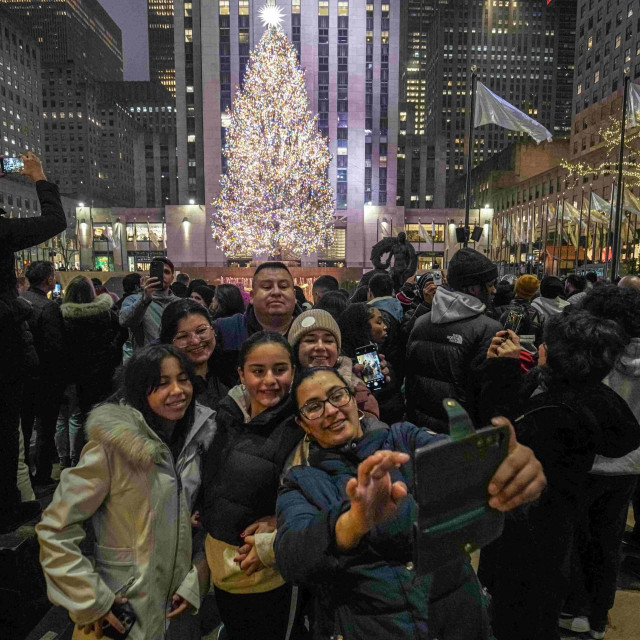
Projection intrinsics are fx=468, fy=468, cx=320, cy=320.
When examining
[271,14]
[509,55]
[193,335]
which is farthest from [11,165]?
[509,55]

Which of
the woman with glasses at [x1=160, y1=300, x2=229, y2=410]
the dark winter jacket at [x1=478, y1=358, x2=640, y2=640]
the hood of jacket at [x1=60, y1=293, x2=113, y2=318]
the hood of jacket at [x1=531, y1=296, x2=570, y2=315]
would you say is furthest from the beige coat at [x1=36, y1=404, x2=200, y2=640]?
the hood of jacket at [x1=531, y1=296, x2=570, y2=315]

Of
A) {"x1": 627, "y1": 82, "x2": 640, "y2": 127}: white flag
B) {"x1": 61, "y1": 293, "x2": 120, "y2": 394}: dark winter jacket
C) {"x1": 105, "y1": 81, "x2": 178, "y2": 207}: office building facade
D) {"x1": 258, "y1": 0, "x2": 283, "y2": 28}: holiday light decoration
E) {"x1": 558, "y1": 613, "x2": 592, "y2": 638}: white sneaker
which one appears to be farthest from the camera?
{"x1": 105, "y1": 81, "x2": 178, "y2": 207}: office building facade

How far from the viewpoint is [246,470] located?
85.7 inches

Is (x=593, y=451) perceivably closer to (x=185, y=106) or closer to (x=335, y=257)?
(x=335, y=257)

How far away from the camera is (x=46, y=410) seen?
503 centimetres

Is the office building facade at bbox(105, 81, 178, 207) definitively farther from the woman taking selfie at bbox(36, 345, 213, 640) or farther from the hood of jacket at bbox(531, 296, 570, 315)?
the woman taking selfie at bbox(36, 345, 213, 640)

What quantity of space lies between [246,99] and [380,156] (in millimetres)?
21987

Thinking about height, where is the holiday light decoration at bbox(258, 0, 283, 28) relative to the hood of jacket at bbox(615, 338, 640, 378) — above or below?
above

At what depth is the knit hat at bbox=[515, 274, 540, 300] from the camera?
15.9 ft

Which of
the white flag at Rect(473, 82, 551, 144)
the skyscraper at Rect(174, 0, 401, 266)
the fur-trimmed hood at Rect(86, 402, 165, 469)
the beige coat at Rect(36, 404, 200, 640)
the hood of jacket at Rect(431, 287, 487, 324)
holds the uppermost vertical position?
the skyscraper at Rect(174, 0, 401, 266)

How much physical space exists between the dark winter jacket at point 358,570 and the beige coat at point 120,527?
0.69 metres

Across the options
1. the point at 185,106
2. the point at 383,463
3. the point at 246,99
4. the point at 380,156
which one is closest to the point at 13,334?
the point at 383,463

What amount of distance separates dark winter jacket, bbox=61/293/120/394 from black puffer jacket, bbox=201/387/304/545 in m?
3.20

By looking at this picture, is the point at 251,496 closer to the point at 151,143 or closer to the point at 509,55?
the point at 151,143
